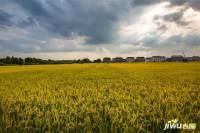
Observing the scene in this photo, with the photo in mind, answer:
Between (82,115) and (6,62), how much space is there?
378ft

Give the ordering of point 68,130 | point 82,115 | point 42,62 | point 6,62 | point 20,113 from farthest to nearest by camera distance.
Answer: point 42,62 < point 6,62 < point 20,113 < point 82,115 < point 68,130

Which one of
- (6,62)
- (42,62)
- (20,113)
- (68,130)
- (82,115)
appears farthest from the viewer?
(42,62)

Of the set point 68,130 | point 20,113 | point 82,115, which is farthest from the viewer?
point 20,113

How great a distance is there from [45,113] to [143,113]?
2.76 meters

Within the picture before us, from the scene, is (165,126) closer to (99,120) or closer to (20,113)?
(99,120)

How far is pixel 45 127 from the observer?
19.0 ft

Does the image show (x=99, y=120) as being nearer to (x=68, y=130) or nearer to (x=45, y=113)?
(x=68, y=130)

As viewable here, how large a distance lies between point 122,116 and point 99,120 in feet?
1.99

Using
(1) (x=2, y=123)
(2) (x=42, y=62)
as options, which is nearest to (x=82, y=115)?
(1) (x=2, y=123)

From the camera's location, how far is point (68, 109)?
24.6ft

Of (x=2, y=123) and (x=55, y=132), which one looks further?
(x=2, y=123)

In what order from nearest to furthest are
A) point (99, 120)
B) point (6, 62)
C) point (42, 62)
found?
point (99, 120), point (6, 62), point (42, 62)

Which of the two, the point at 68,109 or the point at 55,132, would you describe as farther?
the point at 68,109

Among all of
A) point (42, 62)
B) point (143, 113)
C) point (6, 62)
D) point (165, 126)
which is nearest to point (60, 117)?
point (143, 113)
